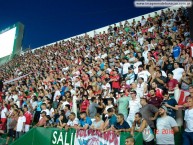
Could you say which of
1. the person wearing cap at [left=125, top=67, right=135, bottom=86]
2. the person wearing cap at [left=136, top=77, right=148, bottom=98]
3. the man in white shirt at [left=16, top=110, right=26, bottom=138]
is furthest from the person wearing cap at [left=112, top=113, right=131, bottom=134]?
the man in white shirt at [left=16, top=110, right=26, bottom=138]

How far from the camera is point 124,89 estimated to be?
37.1 feet

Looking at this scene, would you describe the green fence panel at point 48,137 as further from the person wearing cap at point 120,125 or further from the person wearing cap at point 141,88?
the person wearing cap at point 141,88

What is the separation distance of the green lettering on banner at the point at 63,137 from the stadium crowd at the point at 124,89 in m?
0.19

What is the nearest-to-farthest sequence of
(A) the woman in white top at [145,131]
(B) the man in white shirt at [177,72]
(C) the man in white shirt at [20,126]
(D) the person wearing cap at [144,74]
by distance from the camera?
(A) the woman in white top at [145,131] → (B) the man in white shirt at [177,72] → (D) the person wearing cap at [144,74] → (C) the man in white shirt at [20,126]

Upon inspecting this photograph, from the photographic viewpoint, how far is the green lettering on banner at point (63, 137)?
9.11m

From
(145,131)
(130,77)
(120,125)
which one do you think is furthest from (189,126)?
(130,77)

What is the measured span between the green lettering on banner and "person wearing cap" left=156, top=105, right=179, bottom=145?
2889mm

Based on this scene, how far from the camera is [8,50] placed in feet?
106

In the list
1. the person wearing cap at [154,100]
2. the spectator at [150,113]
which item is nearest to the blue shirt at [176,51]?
the person wearing cap at [154,100]

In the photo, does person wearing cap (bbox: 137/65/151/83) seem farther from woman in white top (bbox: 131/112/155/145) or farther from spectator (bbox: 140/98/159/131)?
woman in white top (bbox: 131/112/155/145)

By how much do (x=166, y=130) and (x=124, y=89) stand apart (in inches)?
168

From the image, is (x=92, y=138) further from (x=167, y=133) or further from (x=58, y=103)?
(x=58, y=103)

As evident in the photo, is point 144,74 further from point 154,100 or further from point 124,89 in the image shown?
point 154,100

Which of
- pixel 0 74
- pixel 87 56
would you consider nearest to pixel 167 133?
pixel 87 56
